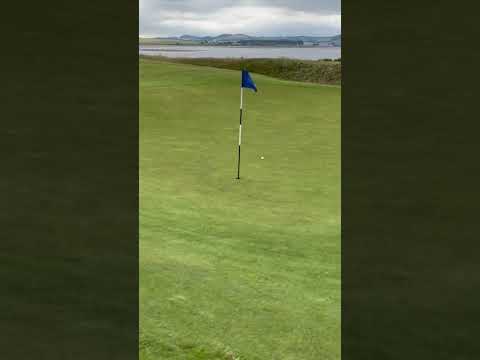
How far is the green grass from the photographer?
2.80 meters

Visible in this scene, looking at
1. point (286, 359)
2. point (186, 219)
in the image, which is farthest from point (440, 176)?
point (186, 219)

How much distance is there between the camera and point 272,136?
29.1 feet

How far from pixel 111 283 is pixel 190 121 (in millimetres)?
7009

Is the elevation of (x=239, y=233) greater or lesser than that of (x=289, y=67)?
lesser

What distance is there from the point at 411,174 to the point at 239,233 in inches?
103

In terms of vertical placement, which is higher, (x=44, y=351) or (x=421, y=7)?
(x=421, y=7)

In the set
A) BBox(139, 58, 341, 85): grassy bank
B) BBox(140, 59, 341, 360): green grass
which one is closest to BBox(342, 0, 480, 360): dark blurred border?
BBox(140, 59, 341, 360): green grass

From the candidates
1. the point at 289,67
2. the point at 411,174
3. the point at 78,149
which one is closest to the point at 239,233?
the point at 78,149

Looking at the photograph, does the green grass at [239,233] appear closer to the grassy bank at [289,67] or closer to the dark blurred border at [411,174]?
the dark blurred border at [411,174]

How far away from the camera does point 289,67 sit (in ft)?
60.8

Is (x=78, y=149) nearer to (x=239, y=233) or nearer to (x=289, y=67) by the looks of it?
(x=239, y=233)

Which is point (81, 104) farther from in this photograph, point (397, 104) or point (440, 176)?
point (440, 176)

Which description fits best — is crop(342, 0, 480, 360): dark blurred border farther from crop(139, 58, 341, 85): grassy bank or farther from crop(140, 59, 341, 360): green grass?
crop(139, 58, 341, 85): grassy bank

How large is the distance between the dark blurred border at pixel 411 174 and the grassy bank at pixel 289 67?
1477 cm
